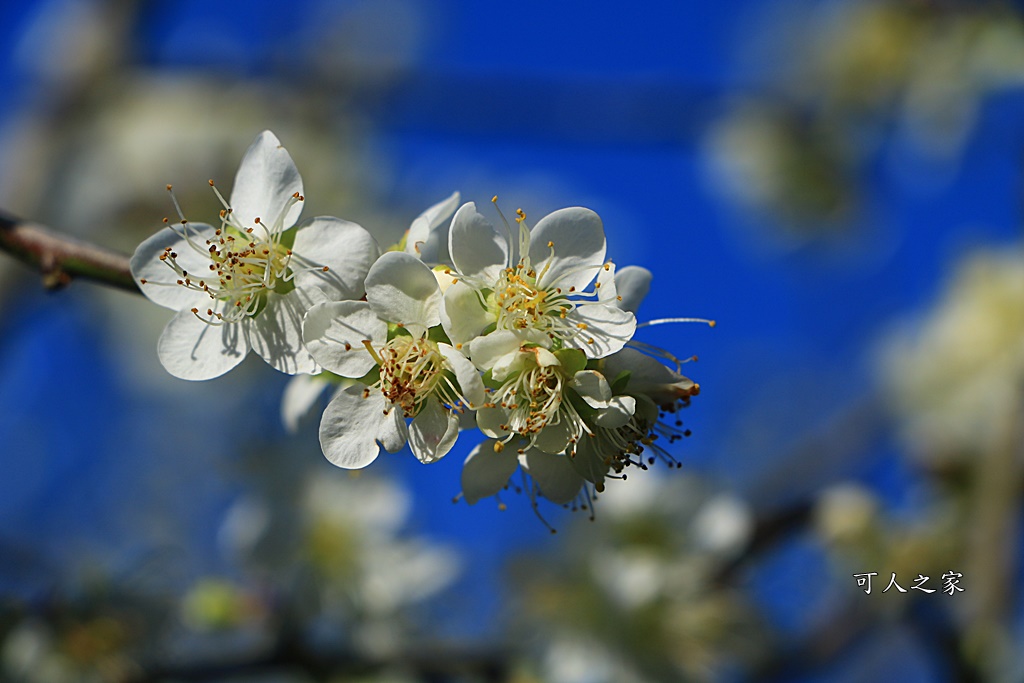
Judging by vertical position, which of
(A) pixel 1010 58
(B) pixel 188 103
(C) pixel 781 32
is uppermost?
(B) pixel 188 103

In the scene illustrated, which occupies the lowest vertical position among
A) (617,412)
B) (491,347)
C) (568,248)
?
(617,412)

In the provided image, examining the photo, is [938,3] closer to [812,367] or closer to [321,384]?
[812,367]

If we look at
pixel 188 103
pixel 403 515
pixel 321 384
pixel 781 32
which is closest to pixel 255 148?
pixel 321 384

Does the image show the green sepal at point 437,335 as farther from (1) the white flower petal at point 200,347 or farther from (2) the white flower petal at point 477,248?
(1) the white flower petal at point 200,347

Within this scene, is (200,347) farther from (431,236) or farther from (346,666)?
(346,666)

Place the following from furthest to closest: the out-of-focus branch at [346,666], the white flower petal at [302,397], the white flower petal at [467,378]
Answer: the out-of-focus branch at [346,666]
the white flower petal at [302,397]
the white flower petal at [467,378]

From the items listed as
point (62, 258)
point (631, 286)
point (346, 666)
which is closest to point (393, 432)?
point (631, 286)

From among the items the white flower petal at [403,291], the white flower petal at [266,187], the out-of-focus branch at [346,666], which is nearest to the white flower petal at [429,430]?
the white flower petal at [403,291]
